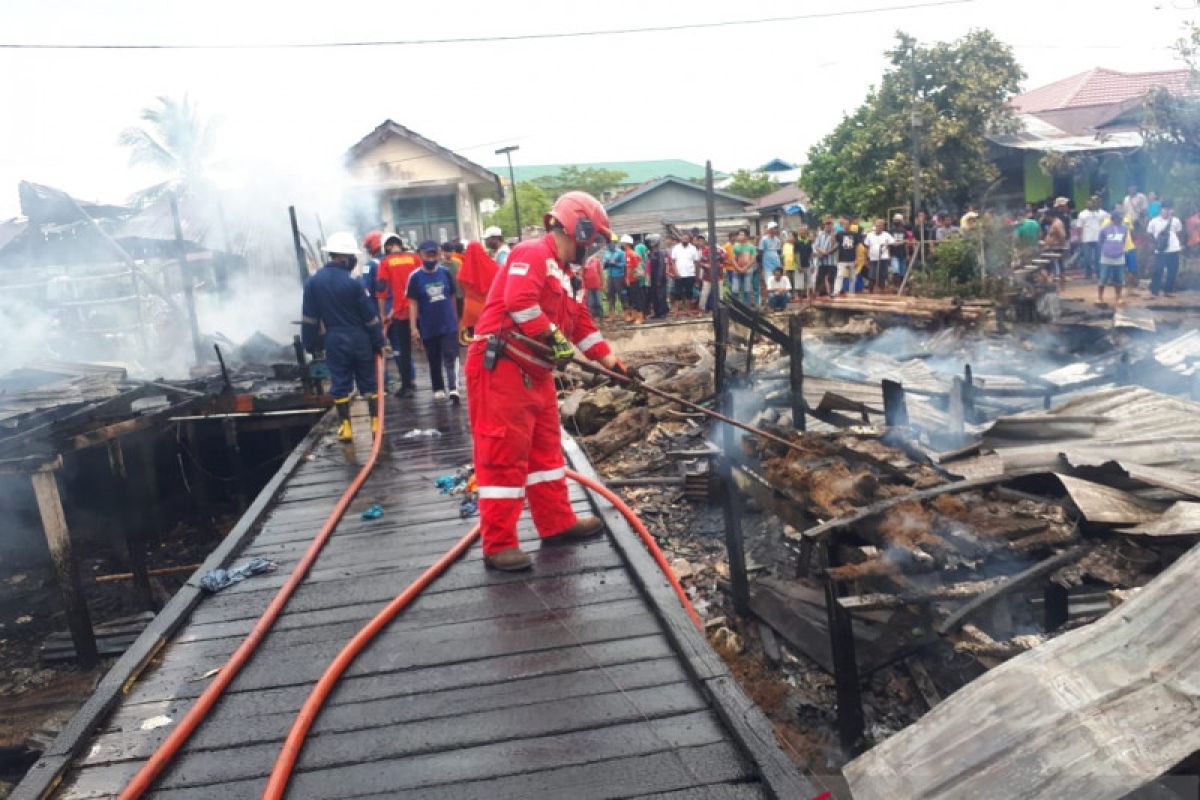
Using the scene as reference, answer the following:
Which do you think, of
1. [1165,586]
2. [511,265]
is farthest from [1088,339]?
[511,265]

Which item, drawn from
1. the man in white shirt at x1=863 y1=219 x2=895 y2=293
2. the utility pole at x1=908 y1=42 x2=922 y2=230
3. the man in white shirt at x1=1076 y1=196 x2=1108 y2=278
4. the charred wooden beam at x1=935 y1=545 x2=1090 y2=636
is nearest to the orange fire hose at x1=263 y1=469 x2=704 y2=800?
the charred wooden beam at x1=935 y1=545 x2=1090 y2=636

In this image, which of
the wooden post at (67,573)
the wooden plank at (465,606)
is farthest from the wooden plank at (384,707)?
the wooden post at (67,573)

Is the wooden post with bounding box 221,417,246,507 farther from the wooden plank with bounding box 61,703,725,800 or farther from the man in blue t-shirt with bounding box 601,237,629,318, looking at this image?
the man in blue t-shirt with bounding box 601,237,629,318

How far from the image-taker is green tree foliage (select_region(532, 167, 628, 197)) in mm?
52375

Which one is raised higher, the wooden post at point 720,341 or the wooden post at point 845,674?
the wooden post at point 720,341

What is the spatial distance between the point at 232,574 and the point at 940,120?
24.1m

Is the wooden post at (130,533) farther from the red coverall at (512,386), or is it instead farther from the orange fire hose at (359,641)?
the red coverall at (512,386)

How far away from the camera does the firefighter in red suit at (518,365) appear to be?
4289 millimetres

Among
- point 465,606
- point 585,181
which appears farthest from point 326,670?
point 585,181

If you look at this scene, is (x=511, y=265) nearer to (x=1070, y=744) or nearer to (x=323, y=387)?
(x=1070, y=744)

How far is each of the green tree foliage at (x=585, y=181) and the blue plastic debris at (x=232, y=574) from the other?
47315 millimetres

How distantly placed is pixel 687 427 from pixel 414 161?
14033 millimetres

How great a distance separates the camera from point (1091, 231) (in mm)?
18156

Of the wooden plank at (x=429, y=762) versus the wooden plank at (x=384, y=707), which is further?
the wooden plank at (x=384, y=707)
